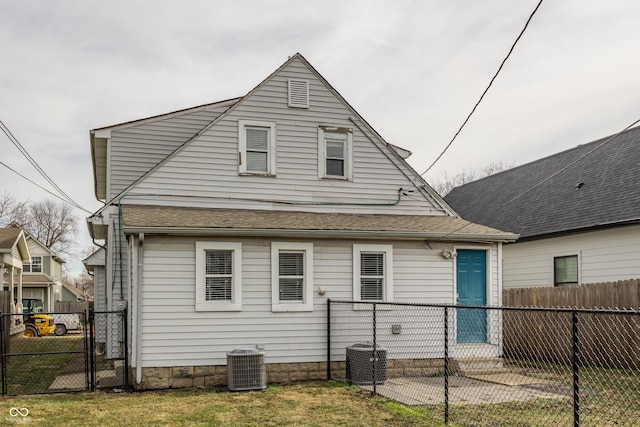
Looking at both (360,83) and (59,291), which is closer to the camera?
(360,83)

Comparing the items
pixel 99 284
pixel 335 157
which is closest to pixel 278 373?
pixel 335 157

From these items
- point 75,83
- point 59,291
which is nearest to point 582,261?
point 75,83

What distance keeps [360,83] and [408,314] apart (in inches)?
189

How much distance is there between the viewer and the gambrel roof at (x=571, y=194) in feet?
52.3

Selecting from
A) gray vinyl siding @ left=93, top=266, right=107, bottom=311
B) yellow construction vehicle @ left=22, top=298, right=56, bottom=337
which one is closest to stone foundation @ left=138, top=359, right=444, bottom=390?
gray vinyl siding @ left=93, top=266, right=107, bottom=311

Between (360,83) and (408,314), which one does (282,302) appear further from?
(360,83)

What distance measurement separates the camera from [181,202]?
41.4ft

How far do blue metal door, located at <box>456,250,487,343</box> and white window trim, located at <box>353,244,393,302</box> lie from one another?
1.58m

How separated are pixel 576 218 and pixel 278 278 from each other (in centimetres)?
908

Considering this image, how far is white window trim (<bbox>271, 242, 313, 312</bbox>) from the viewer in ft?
38.3

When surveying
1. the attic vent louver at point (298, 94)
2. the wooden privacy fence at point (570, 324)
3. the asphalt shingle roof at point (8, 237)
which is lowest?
the wooden privacy fence at point (570, 324)

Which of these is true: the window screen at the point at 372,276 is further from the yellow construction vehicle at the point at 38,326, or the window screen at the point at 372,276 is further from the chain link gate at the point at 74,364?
the yellow construction vehicle at the point at 38,326

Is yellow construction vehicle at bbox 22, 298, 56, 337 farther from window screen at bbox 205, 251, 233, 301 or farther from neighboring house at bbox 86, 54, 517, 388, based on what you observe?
window screen at bbox 205, 251, 233, 301

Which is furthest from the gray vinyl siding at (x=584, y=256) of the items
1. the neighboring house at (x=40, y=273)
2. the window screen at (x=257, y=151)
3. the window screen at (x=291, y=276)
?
the neighboring house at (x=40, y=273)
